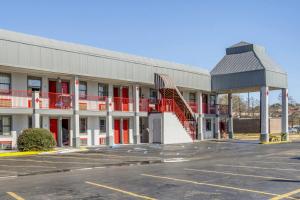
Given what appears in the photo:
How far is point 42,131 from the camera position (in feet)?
80.4

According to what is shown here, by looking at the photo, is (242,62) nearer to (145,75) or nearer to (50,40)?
(145,75)

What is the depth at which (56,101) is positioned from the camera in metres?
29.7

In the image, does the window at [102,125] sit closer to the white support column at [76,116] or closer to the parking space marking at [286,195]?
the white support column at [76,116]

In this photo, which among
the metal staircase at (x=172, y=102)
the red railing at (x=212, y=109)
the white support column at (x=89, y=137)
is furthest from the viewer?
the red railing at (x=212, y=109)

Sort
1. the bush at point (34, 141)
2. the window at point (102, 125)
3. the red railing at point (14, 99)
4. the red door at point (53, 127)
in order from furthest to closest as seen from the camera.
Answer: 1. the window at point (102, 125)
2. the red door at point (53, 127)
3. the red railing at point (14, 99)
4. the bush at point (34, 141)

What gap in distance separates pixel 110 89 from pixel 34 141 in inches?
448

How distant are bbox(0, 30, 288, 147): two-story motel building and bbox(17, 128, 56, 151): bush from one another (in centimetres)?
227

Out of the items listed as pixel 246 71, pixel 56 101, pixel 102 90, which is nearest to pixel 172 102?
pixel 102 90

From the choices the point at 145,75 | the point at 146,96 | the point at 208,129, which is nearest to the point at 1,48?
the point at 145,75

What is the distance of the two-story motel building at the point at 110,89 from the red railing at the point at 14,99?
0.07 meters

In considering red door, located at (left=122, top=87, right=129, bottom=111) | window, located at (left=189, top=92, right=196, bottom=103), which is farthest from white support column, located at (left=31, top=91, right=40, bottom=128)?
window, located at (left=189, top=92, right=196, bottom=103)

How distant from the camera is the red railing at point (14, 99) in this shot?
26688 mm

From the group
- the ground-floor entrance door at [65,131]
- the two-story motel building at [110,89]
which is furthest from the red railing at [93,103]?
the ground-floor entrance door at [65,131]

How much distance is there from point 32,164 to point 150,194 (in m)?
8.79
